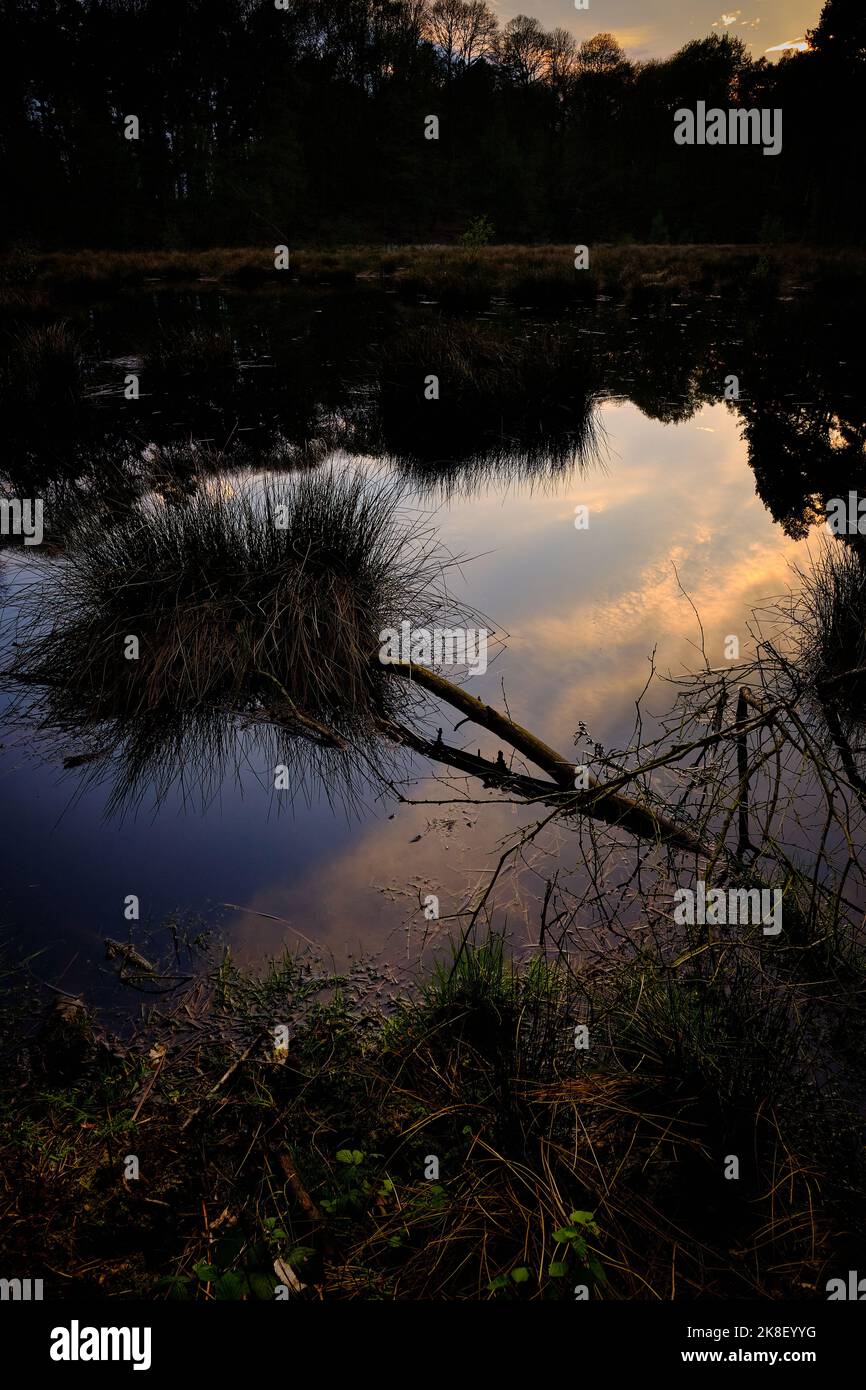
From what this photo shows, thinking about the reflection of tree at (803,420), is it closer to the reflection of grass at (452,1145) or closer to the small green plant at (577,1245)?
the reflection of grass at (452,1145)

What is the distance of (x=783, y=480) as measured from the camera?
308 inches

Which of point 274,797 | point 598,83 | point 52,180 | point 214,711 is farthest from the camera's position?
point 598,83

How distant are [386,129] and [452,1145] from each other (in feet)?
200

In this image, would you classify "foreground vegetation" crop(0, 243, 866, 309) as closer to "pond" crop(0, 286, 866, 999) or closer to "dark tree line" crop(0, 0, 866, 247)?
"pond" crop(0, 286, 866, 999)

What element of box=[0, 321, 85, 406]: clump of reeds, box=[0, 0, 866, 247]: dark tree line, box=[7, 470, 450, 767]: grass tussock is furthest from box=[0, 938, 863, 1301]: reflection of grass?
box=[0, 0, 866, 247]: dark tree line

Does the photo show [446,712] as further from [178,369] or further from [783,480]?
[178,369]

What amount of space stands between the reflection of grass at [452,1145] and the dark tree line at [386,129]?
37.0 meters

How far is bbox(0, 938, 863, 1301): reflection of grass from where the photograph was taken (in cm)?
161

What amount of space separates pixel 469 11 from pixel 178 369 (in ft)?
226

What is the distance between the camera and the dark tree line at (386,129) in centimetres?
3344

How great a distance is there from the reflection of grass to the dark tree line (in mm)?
37002

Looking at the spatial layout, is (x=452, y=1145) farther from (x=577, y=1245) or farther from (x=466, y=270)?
(x=466, y=270)

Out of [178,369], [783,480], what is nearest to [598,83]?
[178,369]

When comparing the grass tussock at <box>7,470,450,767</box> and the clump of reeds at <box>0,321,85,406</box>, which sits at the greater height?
the clump of reeds at <box>0,321,85,406</box>
